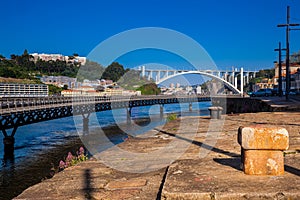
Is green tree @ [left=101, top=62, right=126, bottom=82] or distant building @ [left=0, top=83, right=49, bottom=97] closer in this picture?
distant building @ [left=0, top=83, right=49, bottom=97]

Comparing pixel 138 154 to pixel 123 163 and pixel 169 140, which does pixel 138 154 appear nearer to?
pixel 123 163

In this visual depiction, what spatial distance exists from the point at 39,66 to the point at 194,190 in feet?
485

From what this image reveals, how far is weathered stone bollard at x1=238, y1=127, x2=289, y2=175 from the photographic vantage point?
383 cm

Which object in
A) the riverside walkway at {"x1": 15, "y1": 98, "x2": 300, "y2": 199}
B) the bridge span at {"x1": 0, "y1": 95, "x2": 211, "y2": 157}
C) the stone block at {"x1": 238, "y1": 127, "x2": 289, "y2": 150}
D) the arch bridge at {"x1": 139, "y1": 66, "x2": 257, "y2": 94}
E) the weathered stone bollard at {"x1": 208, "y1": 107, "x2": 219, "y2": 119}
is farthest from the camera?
the arch bridge at {"x1": 139, "y1": 66, "x2": 257, "y2": 94}

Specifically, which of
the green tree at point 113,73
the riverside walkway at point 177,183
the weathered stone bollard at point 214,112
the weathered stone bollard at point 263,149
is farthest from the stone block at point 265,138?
the green tree at point 113,73

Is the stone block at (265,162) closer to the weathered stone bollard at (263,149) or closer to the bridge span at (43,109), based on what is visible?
the weathered stone bollard at (263,149)

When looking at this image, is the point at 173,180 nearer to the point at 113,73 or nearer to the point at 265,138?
the point at 265,138

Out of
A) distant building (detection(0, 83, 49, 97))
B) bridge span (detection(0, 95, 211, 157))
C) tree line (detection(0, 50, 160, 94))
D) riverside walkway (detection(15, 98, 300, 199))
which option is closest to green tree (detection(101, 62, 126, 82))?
tree line (detection(0, 50, 160, 94))

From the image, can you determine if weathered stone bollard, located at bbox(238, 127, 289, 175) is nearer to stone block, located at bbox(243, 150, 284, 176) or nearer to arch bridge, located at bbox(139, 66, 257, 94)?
stone block, located at bbox(243, 150, 284, 176)

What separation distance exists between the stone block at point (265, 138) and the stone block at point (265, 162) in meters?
0.08

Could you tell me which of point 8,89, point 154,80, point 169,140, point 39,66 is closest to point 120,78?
point 154,80

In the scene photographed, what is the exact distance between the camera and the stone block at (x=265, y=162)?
3904 mm

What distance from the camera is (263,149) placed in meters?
3.89

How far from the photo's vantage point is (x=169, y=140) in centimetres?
859
